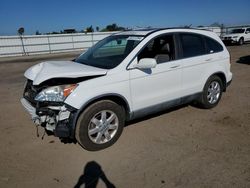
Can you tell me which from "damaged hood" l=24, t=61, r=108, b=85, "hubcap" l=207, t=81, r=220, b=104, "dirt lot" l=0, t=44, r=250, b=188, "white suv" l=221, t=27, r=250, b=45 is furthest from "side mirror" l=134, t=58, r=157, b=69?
"white suv" l=221, t=27, r=250, b=45

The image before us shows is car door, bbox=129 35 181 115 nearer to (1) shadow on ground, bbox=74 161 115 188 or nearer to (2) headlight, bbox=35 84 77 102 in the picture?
(2) headlight, bbox=35 84 77 102

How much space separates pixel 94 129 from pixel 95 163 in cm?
54

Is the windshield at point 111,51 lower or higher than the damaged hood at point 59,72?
higher

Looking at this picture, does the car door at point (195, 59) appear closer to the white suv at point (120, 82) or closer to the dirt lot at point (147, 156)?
the white suv at point (120, 82)

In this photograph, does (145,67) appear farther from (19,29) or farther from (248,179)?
(19,29)

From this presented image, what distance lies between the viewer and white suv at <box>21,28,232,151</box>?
3.76 metres

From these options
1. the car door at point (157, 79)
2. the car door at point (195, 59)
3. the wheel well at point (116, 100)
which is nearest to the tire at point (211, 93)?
the car door at point (195, 59)

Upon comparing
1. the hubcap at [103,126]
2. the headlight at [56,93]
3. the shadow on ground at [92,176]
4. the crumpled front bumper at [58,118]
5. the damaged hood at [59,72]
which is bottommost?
the shadow on ground at [92,176]

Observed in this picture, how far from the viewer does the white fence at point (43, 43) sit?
78.1ft

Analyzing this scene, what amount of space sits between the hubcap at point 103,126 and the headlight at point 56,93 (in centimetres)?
57

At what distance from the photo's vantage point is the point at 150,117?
5441mm

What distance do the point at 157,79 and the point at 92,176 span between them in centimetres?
205

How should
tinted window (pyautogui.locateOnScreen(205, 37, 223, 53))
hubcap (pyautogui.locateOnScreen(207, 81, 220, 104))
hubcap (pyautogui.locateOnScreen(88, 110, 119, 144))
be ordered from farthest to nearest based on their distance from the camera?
hubcap (pyautogui.locateOnScreen(207, 81, 220, 104)) → tinted window (pyautogui.locateOnScreen(205, 37, 223, 53)) → hubcap (pyautogui.locateOnScreen(88, 110, 119, 144))

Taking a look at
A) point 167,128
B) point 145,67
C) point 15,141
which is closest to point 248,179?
point 167,128
